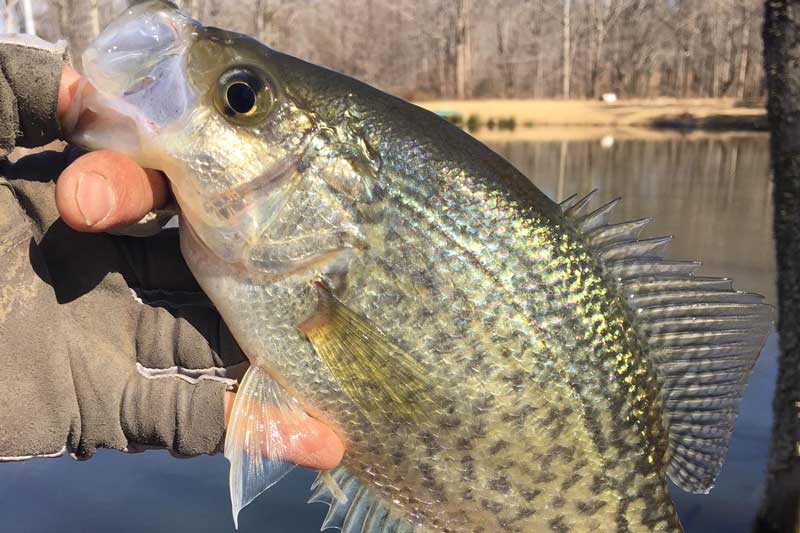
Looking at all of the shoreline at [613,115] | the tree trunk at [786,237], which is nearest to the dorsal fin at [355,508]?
the tree trunk at [786,237]

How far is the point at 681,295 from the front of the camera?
2.05 metres

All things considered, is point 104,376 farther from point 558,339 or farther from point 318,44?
point 318,44

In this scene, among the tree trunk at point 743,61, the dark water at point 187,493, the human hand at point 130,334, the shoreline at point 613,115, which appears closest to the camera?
the human hand at point 130,334

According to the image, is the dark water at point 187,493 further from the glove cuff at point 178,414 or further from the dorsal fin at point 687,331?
the dorsal fin at point 687,331

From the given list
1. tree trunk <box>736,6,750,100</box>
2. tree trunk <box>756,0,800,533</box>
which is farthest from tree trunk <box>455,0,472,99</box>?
tree trunk <box>756,0,800,533</box>

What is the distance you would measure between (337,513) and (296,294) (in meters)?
0.73

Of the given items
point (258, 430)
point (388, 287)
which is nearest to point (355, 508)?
point (258, 430)

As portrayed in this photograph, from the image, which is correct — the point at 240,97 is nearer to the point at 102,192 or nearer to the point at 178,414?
the point at 102,192

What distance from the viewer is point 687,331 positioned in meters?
2.06

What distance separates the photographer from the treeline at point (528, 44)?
153ft

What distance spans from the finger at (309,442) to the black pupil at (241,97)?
2.82ft

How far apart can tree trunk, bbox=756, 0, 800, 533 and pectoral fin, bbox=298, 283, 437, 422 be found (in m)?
2.78

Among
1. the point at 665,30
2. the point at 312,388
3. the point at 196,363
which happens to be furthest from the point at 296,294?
the point at 665,30

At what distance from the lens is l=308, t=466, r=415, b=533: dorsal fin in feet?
6.60
